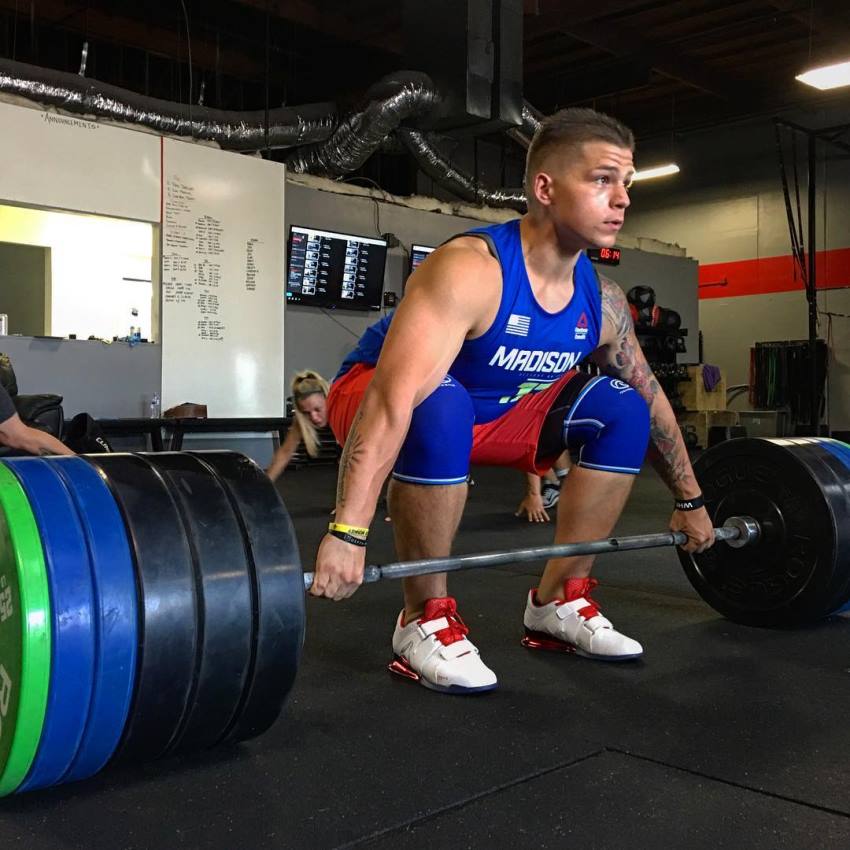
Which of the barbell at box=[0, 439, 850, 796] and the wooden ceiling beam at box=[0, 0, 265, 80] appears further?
the wooden ceiling beam at box=[0, 0, 265, 80]

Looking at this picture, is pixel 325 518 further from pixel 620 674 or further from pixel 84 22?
pixel 84 22

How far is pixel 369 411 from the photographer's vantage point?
46.6 inches

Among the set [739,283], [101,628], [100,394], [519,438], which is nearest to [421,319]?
[519,438]

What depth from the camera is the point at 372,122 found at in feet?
18.3

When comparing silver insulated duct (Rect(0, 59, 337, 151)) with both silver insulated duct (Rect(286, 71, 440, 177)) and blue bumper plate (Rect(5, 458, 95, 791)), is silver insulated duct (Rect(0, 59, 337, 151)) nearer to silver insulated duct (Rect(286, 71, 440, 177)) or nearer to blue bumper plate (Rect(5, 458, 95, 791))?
silver insulated duct (Rect(286, 71, 440, 177))

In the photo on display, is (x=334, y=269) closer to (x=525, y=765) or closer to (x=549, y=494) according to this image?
(x=549, y=494)

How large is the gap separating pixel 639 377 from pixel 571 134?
1.50 ft

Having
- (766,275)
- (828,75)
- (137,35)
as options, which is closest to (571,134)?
(828,75)

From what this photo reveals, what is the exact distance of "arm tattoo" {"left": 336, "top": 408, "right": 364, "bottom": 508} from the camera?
1155 mm

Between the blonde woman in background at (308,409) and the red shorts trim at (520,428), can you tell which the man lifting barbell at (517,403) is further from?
the blonde woman in background at (308,409)

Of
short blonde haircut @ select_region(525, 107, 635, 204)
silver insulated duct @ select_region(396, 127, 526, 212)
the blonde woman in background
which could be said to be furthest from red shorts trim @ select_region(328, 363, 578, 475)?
silver insulated duct @ select_region(396, 127, 526, 212)

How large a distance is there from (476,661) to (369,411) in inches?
16.8

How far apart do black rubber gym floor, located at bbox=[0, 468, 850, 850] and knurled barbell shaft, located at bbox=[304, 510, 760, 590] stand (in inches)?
7.4

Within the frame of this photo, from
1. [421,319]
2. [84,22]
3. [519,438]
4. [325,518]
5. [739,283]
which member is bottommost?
[325,518]
